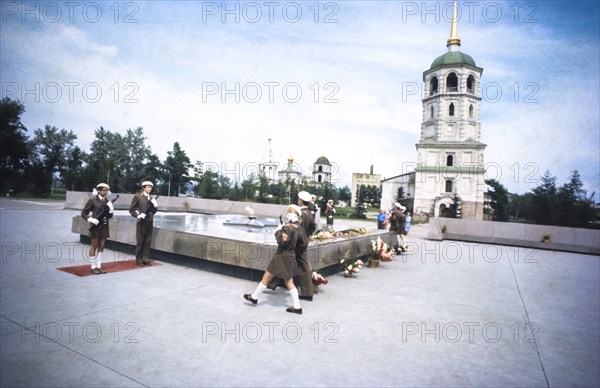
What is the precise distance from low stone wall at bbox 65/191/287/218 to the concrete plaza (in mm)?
19353

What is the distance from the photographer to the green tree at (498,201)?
52.6 meters

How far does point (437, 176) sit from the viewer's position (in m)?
57.9

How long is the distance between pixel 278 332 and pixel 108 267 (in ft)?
18.0

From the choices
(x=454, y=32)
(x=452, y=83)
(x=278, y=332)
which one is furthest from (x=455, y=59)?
(x=278, y=332)

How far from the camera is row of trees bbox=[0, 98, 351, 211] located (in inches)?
1613

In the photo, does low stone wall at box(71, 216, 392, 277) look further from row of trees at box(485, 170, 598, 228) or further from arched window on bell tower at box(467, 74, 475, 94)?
arched window on bell tower at box(467, 74, 475, 94)

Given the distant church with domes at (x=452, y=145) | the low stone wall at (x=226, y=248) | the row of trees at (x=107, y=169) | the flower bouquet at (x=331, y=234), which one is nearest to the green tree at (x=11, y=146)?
the row of trees at (x=107, y=169)

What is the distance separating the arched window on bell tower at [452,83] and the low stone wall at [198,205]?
1726 inches

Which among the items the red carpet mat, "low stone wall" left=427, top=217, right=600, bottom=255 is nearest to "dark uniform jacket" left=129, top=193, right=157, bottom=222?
the red carpet mat

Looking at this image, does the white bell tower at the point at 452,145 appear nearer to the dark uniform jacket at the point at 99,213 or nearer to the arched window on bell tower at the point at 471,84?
the arched window on bell tower at the point at 471,84

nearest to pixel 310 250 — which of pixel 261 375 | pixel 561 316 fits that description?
pixel 261 375

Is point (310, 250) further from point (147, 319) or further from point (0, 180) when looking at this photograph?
point (0, 180)

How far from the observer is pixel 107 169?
4869cm

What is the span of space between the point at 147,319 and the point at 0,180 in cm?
4699
